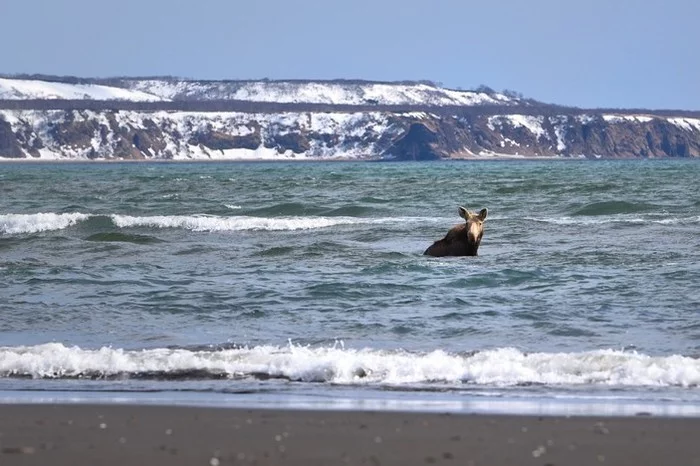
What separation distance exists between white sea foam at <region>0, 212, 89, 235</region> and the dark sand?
76.5 ft

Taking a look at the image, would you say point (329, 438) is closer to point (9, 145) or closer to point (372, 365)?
point (372, 365)

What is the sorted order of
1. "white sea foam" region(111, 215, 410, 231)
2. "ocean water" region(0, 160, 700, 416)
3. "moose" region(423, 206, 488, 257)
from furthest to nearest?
"white sea foam" region(111, 215, 410, 231)
"moose" region(423, 206, 488, 257)
"ocean water" region(0, 160, 700, 416)

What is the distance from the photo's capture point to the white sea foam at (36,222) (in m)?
31.7

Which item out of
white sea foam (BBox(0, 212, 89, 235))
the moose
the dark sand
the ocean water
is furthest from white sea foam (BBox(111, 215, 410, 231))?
the dark sand

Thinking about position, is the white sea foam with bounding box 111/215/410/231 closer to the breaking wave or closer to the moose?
the breaking wave

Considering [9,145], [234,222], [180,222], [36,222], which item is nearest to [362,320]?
[234,222]

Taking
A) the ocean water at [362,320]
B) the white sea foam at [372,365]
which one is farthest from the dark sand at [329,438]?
the white sea foam at [372,365]

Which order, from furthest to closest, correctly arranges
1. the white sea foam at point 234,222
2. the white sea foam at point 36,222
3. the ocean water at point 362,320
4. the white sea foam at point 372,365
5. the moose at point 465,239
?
the white sea foam at point 36,222
the white sea foam at point 234,222
the moose at point 465,239
the white sea foam at point 372,365
the ocean water at point 362,320

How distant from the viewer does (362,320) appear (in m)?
13.1

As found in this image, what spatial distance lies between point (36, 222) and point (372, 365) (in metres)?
24.5

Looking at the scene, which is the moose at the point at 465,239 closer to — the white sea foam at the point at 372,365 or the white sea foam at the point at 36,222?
the white sea foam at the point at 372,365

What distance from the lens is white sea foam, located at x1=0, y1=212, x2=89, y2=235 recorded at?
3166cm

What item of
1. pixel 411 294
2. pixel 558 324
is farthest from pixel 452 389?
pixel 411 294

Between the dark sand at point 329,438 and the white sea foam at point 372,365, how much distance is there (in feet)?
6.12
